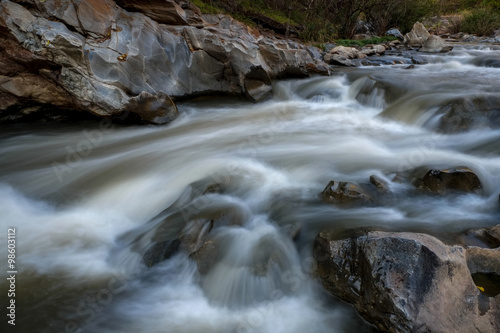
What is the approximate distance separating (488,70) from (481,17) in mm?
16527

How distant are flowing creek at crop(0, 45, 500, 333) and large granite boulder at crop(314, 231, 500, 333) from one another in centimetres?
34

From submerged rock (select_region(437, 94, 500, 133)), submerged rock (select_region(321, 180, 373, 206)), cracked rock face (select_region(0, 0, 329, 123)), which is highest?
cracked rock face (select_region(0, 0, 329, 123))

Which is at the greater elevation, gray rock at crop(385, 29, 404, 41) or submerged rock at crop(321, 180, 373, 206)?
submerged rock at crop(321, 180, 373, 206)

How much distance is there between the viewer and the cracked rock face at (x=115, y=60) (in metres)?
5.63

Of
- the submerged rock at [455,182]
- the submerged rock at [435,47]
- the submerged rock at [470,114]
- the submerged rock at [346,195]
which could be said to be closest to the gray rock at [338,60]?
the submerged rock at [435,47]

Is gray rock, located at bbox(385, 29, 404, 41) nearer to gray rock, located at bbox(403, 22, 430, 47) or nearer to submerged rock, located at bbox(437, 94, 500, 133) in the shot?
gray rock, located at bbox(403, 22, 430, 47)

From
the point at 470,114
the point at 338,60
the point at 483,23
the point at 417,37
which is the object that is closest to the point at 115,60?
the point at 470,114

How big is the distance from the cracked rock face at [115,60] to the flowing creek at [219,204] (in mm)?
601

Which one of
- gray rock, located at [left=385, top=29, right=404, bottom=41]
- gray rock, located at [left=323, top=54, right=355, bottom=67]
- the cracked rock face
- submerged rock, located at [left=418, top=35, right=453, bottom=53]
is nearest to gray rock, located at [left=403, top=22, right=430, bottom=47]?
gray rock, located at [left=385, top=29, right=404, bottom=41]

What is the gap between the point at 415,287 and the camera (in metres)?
2.21

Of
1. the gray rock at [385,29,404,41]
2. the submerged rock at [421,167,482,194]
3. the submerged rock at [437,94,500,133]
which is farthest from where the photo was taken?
the gray rock at [385,29,404,41]

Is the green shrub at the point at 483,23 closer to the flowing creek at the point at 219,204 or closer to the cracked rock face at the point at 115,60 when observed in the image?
the flowing creek at the point at 219,204

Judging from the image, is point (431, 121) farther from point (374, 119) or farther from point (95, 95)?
point (95, 95)

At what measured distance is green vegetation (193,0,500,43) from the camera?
49.0ft
